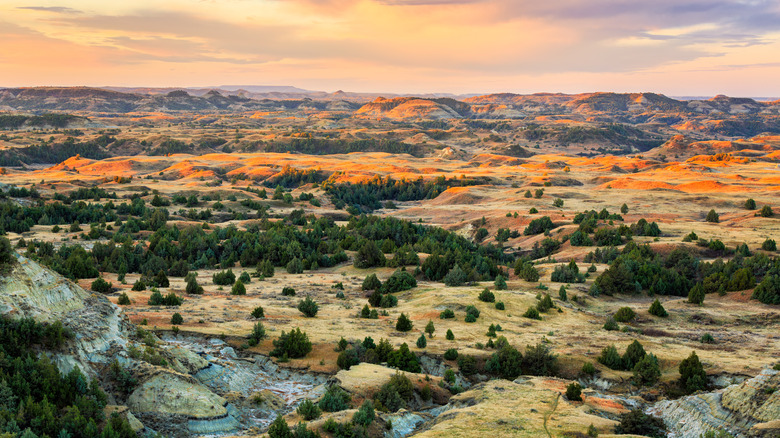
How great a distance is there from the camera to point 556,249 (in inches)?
2307

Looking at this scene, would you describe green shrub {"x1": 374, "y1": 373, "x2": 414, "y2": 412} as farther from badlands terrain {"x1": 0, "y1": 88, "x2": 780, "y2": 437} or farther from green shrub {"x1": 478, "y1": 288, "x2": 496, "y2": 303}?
green shrub {"x1": 478, "y1": 288, "x2": 496, "y2": 303}

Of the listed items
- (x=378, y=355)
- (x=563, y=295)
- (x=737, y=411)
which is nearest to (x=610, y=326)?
(x=563, y=295)

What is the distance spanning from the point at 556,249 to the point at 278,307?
36.7m

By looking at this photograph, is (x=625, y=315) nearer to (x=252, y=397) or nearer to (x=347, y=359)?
(x=347, y=359)

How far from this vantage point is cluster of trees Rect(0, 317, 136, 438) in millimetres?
13781

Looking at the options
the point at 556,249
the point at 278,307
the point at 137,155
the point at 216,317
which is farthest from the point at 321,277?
the point at 137,155

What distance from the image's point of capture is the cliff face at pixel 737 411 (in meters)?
14.3

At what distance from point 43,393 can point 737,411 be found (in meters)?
19.7

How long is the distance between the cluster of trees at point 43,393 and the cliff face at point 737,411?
53.9 feet

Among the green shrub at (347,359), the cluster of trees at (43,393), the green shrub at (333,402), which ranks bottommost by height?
the green shrub at (347,359)

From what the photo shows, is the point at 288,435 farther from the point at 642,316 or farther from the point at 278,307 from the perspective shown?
the point at 642,316

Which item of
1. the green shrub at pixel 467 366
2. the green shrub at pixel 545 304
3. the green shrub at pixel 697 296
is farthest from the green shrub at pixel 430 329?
the green shrub at pixel 697 296

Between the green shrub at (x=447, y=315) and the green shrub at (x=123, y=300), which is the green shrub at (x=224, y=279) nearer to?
the green shrub at (x=123, y=300)

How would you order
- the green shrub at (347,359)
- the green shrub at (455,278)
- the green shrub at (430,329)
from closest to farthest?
the green shrub at (347,359) → the green shrub at (430,329) → the green shrub at (455,278)
